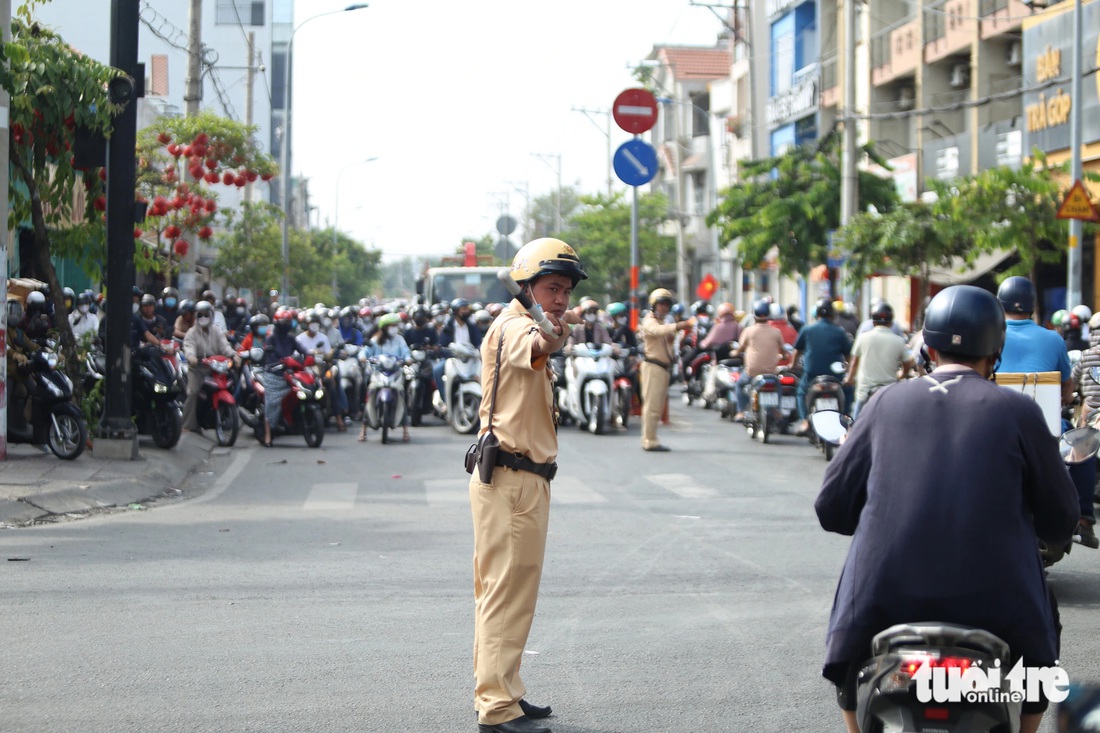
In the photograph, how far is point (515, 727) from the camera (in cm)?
511

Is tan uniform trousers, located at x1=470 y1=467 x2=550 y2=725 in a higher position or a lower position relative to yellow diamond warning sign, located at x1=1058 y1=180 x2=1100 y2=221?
lower

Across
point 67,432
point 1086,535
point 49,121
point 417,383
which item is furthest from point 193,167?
point 1086,535

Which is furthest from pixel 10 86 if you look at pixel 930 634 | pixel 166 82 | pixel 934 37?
pixel 166 82

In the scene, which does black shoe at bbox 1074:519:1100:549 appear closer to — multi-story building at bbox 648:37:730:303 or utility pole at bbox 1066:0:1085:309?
utility pole at bbox 1066:0:1085:309

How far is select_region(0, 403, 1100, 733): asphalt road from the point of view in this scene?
5617 mm

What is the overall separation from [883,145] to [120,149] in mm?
29217

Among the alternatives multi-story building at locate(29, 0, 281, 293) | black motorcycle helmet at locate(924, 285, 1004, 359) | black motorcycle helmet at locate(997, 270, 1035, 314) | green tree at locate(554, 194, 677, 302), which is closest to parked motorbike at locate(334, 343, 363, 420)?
multi-story building at locate(29, 0, 281, 293)

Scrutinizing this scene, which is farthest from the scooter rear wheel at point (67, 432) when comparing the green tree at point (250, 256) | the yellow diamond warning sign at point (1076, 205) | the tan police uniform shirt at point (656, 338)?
the green tree at point (250, 256)

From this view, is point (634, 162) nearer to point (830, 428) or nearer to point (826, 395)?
point (826, 395)

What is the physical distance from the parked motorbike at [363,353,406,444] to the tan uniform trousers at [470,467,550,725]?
13.4 meters

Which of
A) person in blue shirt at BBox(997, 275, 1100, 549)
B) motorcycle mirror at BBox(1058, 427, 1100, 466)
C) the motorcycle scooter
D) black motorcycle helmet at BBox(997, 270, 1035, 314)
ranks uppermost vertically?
black motorcycle helmet at BBox(997, 270, 1035, 314)

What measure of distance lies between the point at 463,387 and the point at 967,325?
16.2m

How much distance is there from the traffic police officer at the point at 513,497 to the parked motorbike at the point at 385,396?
1340 cm

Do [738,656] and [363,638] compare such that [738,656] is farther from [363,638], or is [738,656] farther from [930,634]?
[930,634]
